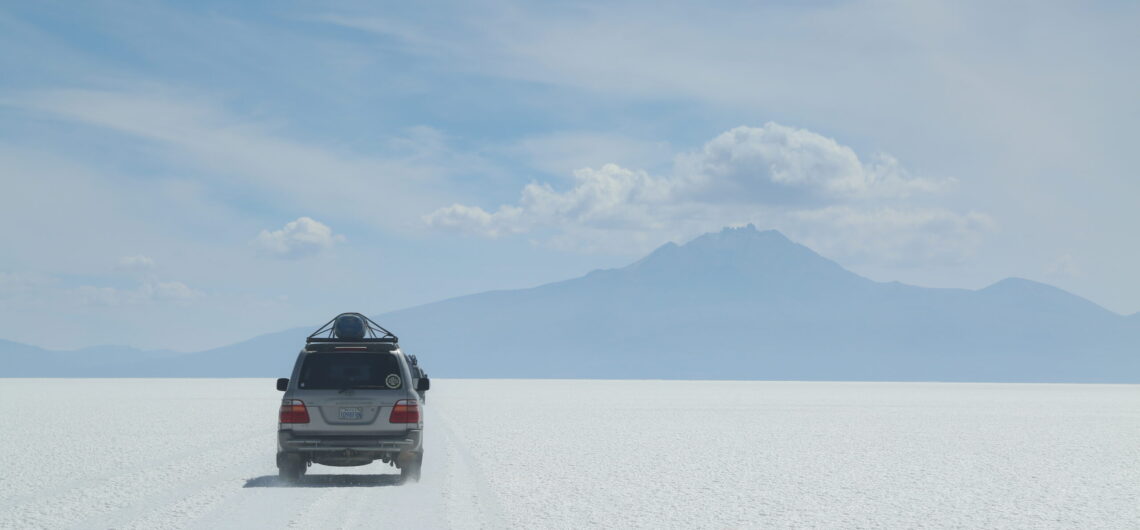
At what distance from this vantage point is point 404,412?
15586mm

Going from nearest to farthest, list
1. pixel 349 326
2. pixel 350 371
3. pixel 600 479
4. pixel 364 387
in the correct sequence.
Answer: pixel 364 387
pixel 350 371
pixel 600 479
pixel 349 326

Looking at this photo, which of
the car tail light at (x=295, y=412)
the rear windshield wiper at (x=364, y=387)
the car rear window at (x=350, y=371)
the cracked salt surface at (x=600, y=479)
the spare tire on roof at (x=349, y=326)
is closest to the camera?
the cracked salt surface at (x=600, y=479)

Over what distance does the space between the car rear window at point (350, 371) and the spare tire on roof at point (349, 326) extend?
6.79 metres

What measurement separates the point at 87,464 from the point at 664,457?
10013mm

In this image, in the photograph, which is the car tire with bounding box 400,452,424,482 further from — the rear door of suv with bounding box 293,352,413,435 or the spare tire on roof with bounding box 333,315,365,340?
the spare tire on roof with bounding box 333,315,365,340

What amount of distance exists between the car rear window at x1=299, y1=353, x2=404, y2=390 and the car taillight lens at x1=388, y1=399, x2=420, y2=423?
320 mm

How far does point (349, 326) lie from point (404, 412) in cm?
785

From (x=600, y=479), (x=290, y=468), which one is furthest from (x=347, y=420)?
(x=600, y=479)

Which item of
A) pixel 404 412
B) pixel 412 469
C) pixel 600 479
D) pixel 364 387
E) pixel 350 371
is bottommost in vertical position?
pixel 600 479

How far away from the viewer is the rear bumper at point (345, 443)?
15445 millimetres

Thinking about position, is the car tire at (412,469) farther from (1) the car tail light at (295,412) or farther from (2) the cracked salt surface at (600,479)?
(1) the car tail light at (295,412)

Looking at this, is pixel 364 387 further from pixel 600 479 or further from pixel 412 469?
pixel 600 479

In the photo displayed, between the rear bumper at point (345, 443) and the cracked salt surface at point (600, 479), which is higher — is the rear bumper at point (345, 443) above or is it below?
above

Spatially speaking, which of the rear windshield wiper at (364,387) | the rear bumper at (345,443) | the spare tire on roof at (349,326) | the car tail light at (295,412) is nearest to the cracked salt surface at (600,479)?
the rear bumper at (345,443)
